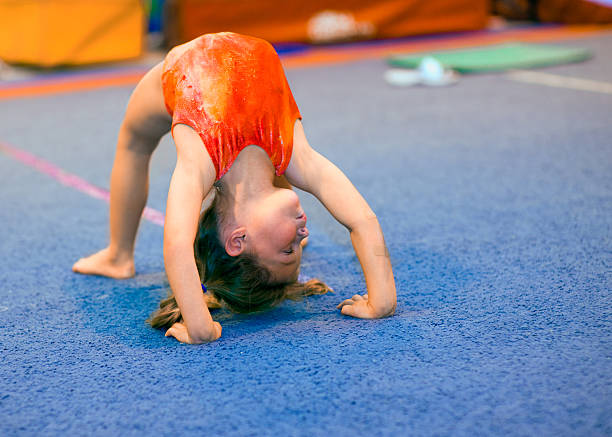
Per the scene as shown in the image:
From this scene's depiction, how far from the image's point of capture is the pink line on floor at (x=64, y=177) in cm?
240

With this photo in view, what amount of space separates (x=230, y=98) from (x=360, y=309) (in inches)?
21.7

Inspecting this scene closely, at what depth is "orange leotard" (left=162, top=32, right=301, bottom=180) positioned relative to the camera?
5.08ft

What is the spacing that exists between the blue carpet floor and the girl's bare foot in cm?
3

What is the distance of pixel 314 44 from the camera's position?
6410mm

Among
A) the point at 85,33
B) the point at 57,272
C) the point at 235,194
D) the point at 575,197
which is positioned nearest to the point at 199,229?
the point at 235,194

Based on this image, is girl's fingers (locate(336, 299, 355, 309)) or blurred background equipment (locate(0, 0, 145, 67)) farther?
blurred background equipment (locate(0, 0, 145, 67))

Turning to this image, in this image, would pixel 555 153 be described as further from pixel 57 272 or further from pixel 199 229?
pixel 57 272

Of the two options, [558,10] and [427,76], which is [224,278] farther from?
[558,10]

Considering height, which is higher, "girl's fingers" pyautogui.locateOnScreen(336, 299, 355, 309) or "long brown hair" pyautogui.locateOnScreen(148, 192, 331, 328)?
"long brown hair" pyautogui.locateOnScreen(148, 192, 331, 328)

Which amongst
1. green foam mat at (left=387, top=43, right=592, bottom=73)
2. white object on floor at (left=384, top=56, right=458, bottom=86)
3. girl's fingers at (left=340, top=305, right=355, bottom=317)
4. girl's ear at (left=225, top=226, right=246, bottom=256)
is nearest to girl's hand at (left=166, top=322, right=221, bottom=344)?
girl's ear at (left=225, top=226, right=246, bottom=256)

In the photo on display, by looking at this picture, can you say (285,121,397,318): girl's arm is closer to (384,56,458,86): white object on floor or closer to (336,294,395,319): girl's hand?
(336,294,395,319): girl's hand

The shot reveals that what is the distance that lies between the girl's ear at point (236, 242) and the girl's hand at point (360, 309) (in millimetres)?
280

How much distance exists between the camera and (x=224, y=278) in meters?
1.58

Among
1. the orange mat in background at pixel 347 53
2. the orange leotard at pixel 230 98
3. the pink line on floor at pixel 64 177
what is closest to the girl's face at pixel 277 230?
the orange leotard at pixel 230 98
